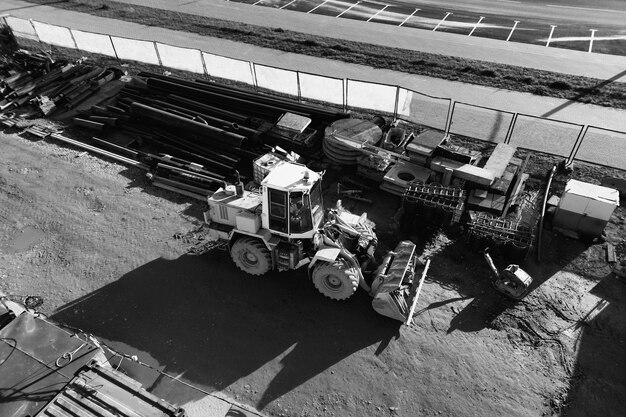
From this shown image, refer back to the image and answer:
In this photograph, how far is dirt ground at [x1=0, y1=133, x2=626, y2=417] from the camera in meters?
8.48

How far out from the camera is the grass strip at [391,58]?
695 inches

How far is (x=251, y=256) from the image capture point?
10.5 metres

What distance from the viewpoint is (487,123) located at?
15.9m

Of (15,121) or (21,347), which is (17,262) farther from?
(15,121)

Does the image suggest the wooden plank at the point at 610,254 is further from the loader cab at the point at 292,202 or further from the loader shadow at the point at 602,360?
the loader cab at the point at 292,202

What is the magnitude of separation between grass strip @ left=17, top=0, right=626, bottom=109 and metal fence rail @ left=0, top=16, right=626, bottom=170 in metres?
2.63

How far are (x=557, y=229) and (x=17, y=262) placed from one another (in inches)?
567

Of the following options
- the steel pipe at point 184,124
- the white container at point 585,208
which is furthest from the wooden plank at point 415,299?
the steel pipe at point 184,124

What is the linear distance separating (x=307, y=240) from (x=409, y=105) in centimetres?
885

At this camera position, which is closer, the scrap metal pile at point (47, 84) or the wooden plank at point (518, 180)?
the wooden plank at point (518, 180)

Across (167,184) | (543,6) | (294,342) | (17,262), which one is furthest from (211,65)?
(543,6)

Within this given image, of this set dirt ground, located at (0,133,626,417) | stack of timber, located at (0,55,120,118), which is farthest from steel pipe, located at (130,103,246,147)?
stack of timber, located at (0,55,120,118)

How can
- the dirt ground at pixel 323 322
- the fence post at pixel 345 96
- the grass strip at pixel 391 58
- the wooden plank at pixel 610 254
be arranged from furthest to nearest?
the grass strip at pixel 391 58, the fence post at pixel 345 96, the wooden plank at pixel 610 254, the dirt ground at pixel 323 322

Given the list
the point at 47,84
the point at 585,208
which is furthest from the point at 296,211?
the point at 47,84
